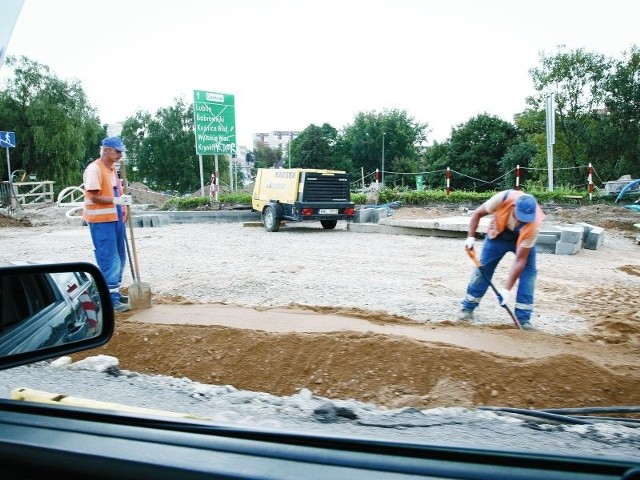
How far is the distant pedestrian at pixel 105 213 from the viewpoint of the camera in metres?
6.25

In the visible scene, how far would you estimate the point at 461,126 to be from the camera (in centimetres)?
4503

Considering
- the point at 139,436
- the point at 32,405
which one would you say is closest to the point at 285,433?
the point at 139,436

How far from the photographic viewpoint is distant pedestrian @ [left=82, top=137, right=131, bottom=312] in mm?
6250

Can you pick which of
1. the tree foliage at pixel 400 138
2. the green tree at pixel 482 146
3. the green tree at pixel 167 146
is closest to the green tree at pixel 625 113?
the tree foliage at pixel 400 138

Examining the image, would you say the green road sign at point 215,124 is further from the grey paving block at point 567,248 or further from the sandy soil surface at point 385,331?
the grey paving block at point 567,248

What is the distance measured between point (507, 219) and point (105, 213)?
4474 millimetres

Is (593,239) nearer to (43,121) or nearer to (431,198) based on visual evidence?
(431,198)

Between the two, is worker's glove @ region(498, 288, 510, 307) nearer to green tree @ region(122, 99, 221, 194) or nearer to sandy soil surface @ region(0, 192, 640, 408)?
sandy soil surface @ region(0, 192, 640, 408)

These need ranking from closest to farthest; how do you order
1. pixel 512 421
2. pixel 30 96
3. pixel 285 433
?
1. pixel 285 433
2. pixel 512 421
3. pixel 30 96

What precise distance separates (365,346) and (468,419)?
1.44 metres

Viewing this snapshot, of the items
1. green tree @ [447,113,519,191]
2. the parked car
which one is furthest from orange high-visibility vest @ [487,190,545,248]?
green tree @ [447,113,519,191]

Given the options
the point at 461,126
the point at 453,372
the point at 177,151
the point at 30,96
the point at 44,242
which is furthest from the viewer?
the point at 177,151

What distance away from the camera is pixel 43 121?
31062 millimetres

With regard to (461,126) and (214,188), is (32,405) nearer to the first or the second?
(214,188)
